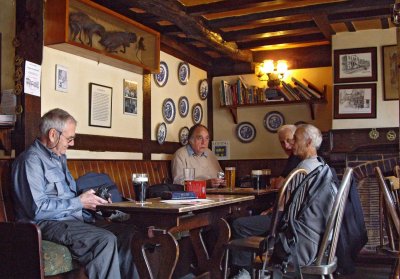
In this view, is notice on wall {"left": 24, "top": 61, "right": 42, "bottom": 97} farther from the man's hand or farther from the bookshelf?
the bookshelf

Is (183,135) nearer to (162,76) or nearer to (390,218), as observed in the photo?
(162,76)

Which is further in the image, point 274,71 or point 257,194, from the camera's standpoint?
point 274,71

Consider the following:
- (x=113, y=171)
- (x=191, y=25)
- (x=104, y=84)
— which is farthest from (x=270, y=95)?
(x=113, y=171)

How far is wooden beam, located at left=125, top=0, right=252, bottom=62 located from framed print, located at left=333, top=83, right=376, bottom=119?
138 centimetres

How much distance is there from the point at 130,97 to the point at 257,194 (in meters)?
1.91

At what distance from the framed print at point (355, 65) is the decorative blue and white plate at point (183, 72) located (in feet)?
6.14

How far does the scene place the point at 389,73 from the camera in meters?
5.53

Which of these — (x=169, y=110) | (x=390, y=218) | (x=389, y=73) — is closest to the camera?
(x=390, y=218)

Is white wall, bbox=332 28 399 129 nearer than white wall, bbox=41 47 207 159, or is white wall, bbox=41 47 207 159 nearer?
white wall, bbox=41 47 207 159

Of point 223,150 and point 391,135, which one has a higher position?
point 391,135

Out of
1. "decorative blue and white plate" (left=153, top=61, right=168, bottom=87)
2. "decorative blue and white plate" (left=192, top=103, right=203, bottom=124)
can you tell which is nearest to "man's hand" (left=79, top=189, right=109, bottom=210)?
"decorative blue and white plate" (left=153, top=61, right=168, bottom=87)

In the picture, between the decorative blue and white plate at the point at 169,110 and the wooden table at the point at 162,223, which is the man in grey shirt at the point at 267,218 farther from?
the decorative blue and white plate at the point at 169,110

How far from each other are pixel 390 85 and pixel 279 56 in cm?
158

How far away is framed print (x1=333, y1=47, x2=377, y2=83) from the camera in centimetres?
560
